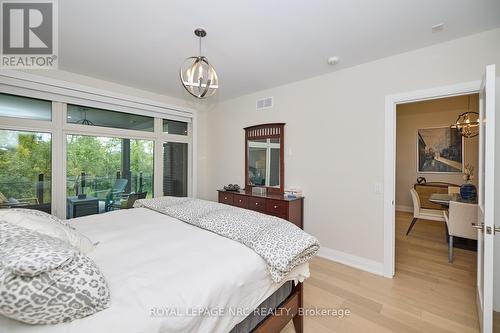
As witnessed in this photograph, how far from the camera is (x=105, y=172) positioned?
3.42 metres

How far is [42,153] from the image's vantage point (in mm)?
2855

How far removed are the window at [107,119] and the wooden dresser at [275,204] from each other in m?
2.02

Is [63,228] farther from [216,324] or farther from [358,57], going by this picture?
[358,57]

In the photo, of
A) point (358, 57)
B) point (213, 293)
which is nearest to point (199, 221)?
point (213, 293)

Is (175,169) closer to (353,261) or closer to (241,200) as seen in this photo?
(241,200)

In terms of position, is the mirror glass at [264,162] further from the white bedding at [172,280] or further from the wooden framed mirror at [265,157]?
the white bedding at [172,280]

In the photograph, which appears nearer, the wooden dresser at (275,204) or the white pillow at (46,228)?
the white pillow at (46,228)

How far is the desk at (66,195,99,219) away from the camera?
3084mm

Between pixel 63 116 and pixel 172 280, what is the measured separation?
→ 320 cm

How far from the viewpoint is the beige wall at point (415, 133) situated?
499 centimetres

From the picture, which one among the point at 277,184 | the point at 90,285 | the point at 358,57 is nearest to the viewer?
the point at 90,285

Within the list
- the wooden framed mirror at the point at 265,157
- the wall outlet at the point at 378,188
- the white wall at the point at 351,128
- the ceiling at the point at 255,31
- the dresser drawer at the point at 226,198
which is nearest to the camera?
the ceiling at the point at 255,31

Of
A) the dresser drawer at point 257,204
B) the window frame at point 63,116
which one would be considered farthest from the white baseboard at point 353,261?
the window frame at point 63,116

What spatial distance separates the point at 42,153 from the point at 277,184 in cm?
334
